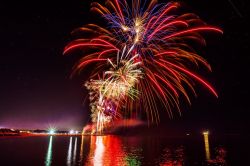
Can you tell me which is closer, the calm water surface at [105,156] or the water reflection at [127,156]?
the calm water surface at [105,156]

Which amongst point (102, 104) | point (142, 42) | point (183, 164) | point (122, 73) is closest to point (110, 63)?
point (122, 73)

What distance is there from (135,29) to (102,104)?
15.1 meters

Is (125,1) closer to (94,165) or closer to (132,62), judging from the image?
(132,62)

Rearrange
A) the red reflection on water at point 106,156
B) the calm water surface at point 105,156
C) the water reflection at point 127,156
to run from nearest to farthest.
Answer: the red reflection on water at point 106,156, the calm water surface at point 105,156, the water reflection at point 127,156

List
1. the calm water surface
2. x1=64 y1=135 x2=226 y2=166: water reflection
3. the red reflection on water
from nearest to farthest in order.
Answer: the red reflection on water → the calm water surface → x1=64 y1=135 x2=226 y2=166: water reflection

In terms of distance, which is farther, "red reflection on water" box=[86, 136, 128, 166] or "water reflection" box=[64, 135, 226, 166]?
"water reflection" box=[64, 135, 226, 166]

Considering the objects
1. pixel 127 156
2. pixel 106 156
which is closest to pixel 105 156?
pixel 106 156

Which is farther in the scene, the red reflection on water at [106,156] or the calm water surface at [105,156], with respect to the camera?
the calm water surface at [105,156]

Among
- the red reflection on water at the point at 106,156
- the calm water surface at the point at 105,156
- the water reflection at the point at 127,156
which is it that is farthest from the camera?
the water reflection at the point at 127,156

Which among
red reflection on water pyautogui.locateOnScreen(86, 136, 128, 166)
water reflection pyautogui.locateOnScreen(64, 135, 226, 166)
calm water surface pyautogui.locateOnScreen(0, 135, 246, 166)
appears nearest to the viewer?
red reflection on water pyautogui.locateOnScreen(86, 136, 128, 166)

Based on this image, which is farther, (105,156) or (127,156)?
(127,156)

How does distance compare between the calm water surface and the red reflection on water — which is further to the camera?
the calm water surface

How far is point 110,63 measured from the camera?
31891 millimetres

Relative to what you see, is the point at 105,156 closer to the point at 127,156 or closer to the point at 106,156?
the point at 106,156
